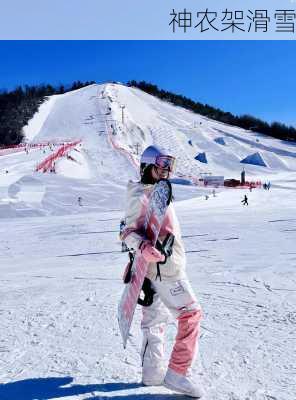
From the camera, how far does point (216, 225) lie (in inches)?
532

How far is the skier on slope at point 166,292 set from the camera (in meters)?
2.93

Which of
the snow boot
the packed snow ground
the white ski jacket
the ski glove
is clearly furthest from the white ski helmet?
the packed snow ground

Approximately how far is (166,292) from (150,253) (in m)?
0.36

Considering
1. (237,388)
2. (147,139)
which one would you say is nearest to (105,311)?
(237,388)

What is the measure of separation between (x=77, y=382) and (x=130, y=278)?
32.5 inches

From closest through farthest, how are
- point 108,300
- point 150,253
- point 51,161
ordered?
point 150,253, point 108,300, point 51,161

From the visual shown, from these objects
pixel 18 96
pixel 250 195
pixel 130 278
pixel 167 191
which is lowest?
pixel 250 195

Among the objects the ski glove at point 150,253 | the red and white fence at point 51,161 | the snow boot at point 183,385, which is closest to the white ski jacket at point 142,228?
the ski glove at point 150,253

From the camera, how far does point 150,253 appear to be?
2.77 metres

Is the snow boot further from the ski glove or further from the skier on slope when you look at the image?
the ski glove

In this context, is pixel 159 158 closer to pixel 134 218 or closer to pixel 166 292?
pixel 134 218

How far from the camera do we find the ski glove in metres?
2.77

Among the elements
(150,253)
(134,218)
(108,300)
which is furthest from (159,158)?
(108,300)

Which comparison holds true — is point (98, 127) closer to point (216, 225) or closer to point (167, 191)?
point (216, 225)
